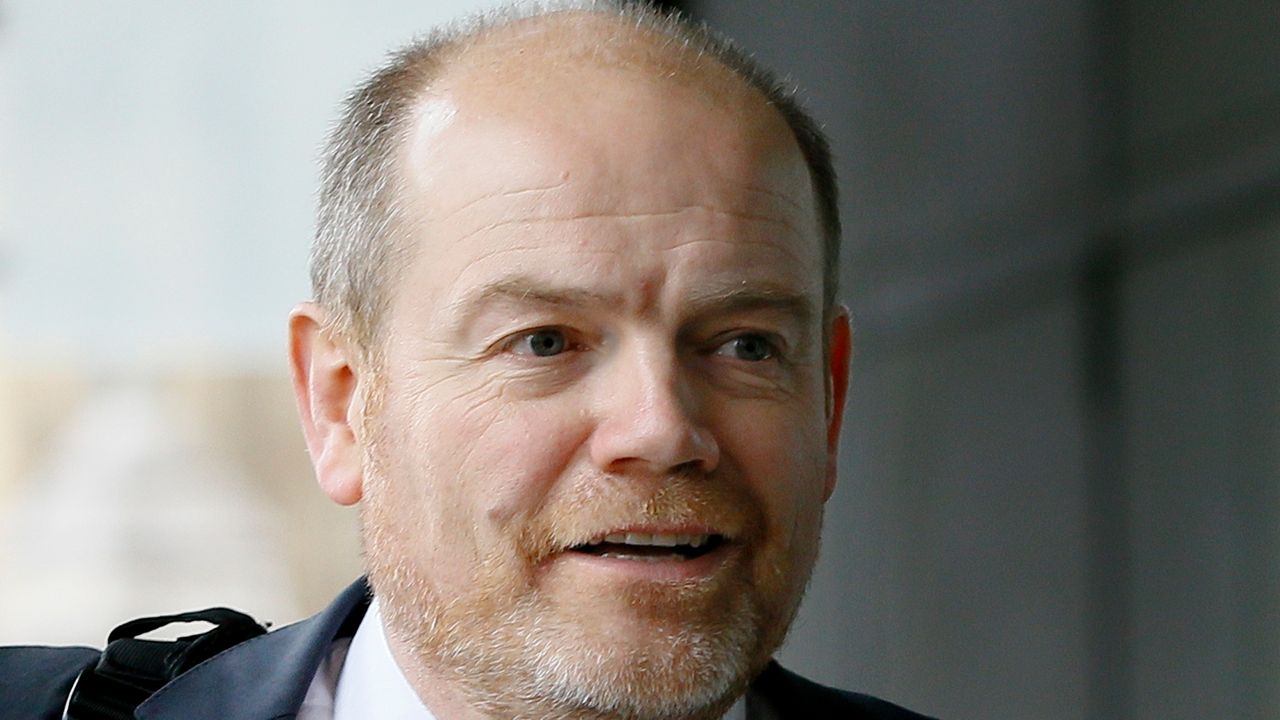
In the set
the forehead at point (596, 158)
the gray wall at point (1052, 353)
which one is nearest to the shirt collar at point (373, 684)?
the forehead at point (596, 158)

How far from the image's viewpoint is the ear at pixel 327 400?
1.85m

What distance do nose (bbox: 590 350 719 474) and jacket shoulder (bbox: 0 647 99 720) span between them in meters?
0.71

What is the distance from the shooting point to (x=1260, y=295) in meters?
3.46

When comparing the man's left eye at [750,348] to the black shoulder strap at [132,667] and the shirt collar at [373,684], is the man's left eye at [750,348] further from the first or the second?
the black shoulder strap at [132,667]

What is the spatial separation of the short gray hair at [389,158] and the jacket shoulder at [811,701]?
0.49 meters

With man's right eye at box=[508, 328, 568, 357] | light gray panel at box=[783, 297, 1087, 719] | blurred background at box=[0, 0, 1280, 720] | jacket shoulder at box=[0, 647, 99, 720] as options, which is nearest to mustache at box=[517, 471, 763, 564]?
man's right eye at box=[508, 328, 568, 357]

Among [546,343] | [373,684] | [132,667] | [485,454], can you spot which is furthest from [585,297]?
[132,667]

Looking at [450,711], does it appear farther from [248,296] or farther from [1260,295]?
[1260,295]

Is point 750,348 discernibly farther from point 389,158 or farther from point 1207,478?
point 1207,478

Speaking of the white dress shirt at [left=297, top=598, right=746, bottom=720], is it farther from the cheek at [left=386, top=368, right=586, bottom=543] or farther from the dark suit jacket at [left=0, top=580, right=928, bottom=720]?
the cheek at [left=386, top=368, right=586, bottom=543]

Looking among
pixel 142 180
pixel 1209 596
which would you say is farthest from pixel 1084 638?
pixel 142 180

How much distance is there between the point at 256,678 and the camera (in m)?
1.89

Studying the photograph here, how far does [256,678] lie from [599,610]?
1.66 feet

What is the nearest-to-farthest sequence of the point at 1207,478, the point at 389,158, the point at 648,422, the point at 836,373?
the point at 648,422 → the point at 389,158 → the point at 836,373 → the point at 1207,478
